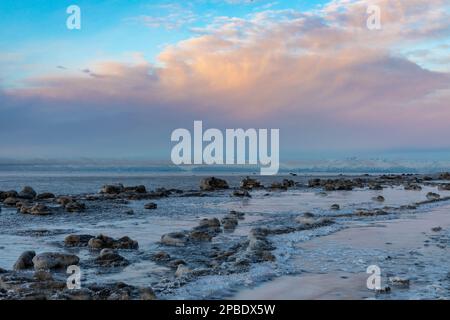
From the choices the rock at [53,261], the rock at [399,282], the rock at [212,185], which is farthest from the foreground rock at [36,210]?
the rock at [212,185]

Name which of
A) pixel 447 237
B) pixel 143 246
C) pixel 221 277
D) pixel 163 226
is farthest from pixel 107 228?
pixel 447 237

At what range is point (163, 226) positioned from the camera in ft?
81.0

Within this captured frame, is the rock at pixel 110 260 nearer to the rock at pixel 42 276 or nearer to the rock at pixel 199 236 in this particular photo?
the rock at pixel 42 276

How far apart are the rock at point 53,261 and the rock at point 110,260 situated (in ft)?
2.29

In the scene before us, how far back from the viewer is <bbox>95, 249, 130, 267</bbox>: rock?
1435 cm

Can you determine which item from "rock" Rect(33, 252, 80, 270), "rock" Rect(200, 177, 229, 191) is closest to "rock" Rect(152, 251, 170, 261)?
"rock" Rect(33, 252, 80, 270)

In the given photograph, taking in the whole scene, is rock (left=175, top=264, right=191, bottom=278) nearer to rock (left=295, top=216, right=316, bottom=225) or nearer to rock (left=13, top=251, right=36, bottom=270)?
rock (left=13, top=251, right=36, bottom=270)

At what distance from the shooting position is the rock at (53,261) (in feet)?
45.3

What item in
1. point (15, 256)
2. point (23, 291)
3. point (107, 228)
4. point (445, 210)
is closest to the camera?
point (23, 291)

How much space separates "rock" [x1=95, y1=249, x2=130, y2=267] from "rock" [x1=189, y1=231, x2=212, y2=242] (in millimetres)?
5603

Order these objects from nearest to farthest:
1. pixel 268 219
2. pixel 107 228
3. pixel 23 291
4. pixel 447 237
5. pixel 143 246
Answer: pixel 23 291, pixel 143 246, pixel 447 237, pixel 107 228, pixel 268 219

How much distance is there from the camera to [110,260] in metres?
14.6
